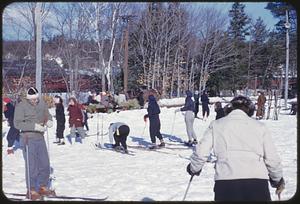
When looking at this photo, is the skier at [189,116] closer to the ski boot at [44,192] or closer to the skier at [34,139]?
the skier at [34,139]

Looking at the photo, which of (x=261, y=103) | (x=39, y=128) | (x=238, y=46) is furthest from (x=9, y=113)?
(x=238, y=46)

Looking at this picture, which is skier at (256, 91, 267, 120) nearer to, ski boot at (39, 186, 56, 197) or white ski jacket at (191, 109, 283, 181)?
ski boot at (39, 186, 56, 197)

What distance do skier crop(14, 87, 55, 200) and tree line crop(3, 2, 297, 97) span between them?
13.2m

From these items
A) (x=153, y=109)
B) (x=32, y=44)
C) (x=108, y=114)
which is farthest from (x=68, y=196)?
(x=32, y=44)

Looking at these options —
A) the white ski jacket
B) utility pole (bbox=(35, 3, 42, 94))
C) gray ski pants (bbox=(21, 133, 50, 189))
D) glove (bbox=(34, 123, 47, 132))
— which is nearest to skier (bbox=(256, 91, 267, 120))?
utility pole (bbox=(35, 3, 42, 94))

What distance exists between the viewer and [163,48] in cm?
3959

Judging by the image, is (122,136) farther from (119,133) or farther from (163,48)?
(163,48)

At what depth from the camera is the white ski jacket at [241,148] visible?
3.96 meters

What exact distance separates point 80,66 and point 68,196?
26449mm

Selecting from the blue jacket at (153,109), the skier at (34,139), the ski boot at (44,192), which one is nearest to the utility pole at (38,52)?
the skier at (34,139)

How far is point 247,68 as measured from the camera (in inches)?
1948

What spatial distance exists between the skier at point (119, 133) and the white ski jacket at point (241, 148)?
7.88 m

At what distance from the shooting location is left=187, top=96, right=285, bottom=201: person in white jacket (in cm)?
396

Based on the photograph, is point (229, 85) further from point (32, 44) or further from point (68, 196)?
point (68, 196)
